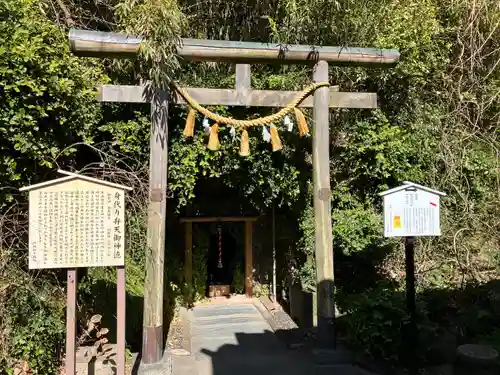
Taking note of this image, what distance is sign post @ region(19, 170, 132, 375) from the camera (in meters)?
3.69

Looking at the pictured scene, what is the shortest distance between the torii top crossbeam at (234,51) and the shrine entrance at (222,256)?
4351mm

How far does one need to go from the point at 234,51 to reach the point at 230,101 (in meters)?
0.61

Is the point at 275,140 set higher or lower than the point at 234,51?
lower

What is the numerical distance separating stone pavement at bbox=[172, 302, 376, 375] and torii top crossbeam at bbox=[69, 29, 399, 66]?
3665 millimetres

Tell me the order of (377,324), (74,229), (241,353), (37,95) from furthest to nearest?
1. (241,353)
2. (377,324)
3. (37,95)
4. (74,229)

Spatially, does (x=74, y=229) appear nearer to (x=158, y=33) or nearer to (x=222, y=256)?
(x=158, y=33)

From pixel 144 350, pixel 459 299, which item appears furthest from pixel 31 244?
pixel 459 299

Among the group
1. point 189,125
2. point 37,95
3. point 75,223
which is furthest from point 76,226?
point 189,125

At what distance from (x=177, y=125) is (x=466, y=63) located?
18.8 feet

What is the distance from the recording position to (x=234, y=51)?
509 centimetres

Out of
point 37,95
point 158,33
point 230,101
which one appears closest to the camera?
point 37,95

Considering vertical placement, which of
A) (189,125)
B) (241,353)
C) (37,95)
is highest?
(37,95)

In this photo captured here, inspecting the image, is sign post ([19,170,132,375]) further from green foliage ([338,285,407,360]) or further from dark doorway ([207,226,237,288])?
dark doorway ([207,226,237,288])

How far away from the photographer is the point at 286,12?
6.60m
